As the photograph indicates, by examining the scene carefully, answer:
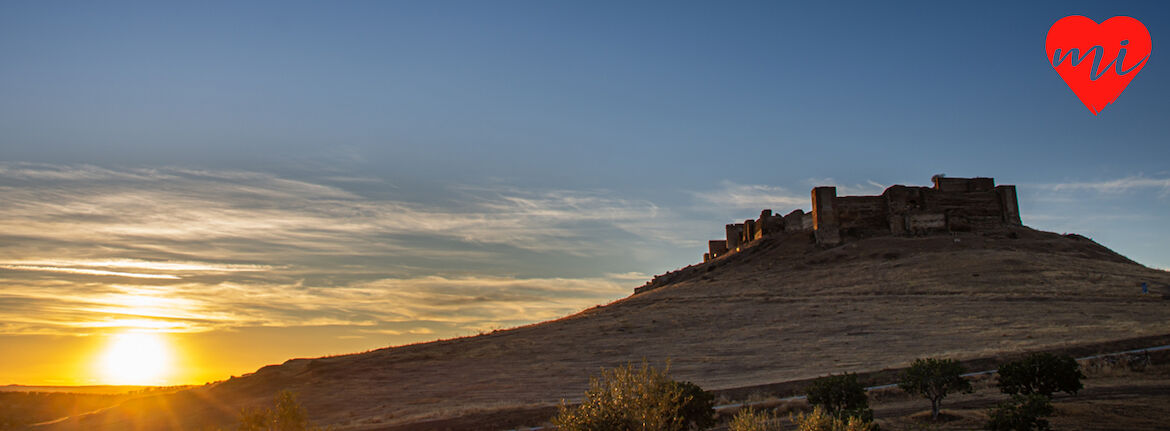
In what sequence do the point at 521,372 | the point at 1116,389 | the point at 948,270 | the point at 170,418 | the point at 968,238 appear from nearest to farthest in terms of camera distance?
the point at 1116,389, the point at 170,418, the point at 521,372, the point at 948,270, the point at 968,238

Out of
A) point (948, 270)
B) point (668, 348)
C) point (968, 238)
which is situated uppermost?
point (968, 238)

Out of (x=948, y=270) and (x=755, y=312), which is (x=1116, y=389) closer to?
(x=755, y=312)

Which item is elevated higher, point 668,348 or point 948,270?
point 948,270

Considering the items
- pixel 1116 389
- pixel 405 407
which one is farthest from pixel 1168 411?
pixel 405 407

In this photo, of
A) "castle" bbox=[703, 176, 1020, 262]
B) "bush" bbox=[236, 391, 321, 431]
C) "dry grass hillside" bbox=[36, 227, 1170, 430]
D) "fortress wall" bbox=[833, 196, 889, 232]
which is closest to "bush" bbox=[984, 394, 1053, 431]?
"dry grass hillside" bbox=[36, 227, 1170, 430]

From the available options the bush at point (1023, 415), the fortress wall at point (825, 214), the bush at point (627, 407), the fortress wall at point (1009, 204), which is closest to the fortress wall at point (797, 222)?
the fortress wall at point (825, 214)

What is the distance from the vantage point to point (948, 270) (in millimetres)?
50688

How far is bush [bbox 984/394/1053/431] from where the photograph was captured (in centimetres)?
1485

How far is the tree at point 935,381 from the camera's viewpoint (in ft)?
59.4

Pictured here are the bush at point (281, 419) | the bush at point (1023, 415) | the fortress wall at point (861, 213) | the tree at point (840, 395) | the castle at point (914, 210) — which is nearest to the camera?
the bush at point (281, 419)

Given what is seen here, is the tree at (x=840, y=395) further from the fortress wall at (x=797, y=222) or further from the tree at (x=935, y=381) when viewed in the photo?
the fortress wall at (x=797, y=222)

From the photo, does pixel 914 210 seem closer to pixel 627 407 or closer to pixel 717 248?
pixel 717 248

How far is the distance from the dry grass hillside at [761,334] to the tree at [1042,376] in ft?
24.6

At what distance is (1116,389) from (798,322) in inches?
794
